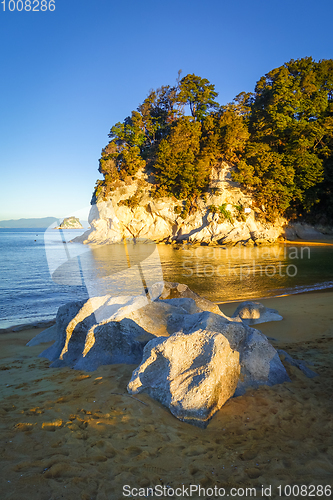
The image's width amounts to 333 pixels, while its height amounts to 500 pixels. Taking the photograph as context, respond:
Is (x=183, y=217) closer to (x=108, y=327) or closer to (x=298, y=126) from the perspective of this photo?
(x=298, y=126)

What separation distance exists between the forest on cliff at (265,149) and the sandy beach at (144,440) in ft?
118

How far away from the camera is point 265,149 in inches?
1416

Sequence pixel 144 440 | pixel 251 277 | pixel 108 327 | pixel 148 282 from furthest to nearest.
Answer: pixel 148 282 < pixel 251 277 < pixel 108 327 < pixel 144 440

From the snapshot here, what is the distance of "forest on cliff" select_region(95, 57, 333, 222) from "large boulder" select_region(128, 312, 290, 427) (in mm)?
35414

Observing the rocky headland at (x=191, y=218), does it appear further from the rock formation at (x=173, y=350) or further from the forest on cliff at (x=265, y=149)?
the rock formation at (x=173, y=350)

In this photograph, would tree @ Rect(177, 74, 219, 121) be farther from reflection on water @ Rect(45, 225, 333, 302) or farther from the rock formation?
the rock formation

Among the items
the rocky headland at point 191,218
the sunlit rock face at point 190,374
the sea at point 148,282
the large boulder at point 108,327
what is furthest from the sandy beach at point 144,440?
the rocky headland at point 191,218

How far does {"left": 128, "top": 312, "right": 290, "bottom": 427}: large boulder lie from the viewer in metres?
2.97

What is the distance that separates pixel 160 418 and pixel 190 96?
4928 cm

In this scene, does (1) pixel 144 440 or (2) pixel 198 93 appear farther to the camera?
(2) pixel 198 93

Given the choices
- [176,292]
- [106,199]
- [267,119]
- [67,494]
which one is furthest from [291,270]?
[106,199]

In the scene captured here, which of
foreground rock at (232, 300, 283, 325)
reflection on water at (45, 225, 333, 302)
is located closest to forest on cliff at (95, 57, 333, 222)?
reflection on water at (45, 225, 333, 302)

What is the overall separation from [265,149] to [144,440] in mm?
38638

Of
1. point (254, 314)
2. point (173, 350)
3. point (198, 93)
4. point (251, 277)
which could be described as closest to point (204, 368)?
point (173, 350)
